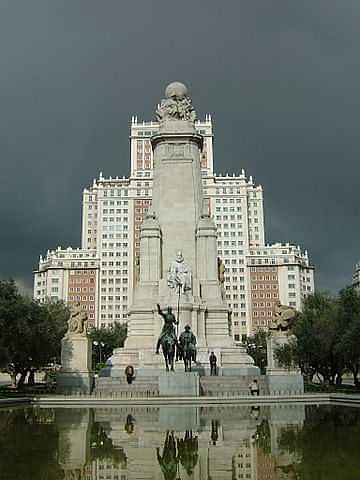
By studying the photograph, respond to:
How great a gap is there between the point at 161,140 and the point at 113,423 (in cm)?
3640

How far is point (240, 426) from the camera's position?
56.1 feet

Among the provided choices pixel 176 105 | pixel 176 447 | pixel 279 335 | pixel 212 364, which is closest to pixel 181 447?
pixel 176 447

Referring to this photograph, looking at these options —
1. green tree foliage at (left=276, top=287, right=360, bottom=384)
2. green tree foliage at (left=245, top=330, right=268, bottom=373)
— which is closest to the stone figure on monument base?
green tree foliage at (left=276, top=287, right=360, bottom=384)

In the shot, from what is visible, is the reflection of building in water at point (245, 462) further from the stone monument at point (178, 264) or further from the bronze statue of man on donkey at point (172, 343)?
the stone monument at point (178, 264)

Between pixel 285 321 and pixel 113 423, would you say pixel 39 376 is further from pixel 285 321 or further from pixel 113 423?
pixel 113 423

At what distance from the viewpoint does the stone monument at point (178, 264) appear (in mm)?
42875

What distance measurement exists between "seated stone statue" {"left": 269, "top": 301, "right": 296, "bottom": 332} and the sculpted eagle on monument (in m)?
21.4

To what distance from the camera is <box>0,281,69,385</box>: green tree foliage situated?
37000 mm

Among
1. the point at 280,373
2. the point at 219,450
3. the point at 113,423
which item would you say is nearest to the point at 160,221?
the point at 280,373

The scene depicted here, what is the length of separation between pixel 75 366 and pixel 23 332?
4371mm

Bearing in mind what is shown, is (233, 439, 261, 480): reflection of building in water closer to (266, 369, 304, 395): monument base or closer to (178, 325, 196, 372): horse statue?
(178, 325, 196, 372): horse statue

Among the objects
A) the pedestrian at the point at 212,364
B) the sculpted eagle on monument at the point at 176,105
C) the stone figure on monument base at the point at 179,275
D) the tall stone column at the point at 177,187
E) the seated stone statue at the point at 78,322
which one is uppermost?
the sculpted eagle on monument at the point at 176,105

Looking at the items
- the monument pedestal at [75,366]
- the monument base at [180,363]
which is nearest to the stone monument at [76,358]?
the monument pedestal at [75,366]

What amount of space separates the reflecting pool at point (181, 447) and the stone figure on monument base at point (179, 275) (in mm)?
24027
